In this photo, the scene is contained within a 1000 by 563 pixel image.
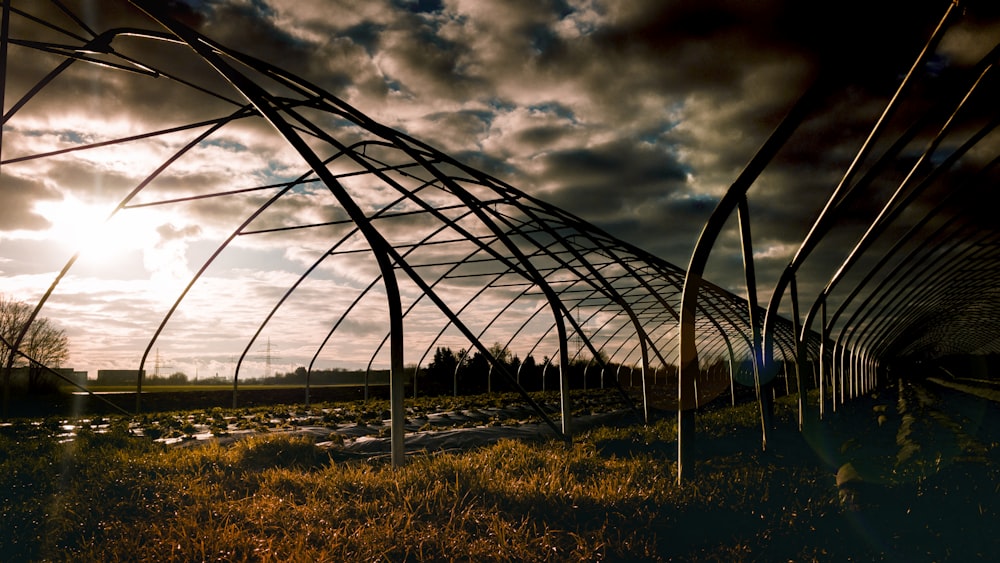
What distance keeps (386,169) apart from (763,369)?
227 inches

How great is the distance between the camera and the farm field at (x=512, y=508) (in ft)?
13.1

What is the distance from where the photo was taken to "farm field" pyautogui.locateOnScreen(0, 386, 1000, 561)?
3.99 metres

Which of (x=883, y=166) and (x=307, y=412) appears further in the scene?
(x=307, y=412)

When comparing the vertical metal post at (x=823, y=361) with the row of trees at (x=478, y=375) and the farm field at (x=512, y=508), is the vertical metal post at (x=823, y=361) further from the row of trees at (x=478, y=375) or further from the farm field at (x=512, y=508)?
the row of trees at (x=478, y=375)

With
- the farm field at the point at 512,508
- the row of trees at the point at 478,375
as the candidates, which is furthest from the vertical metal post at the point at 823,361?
the row of trees at the point at 478,375

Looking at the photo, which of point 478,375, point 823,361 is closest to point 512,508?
point 823,361

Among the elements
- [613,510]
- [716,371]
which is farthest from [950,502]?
[716,371]

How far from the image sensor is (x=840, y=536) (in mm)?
4328

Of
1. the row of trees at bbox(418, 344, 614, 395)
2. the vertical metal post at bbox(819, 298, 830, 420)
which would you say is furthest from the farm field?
the row of trees at bbox(418, 344, 614, 395)

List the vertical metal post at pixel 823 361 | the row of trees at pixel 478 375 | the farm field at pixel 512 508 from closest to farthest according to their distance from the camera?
the farm field at pixel 512 508, the vertical metal post at pixel 823 361, the row of trees at pixel 478 375

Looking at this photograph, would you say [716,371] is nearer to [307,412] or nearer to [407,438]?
[307,412]

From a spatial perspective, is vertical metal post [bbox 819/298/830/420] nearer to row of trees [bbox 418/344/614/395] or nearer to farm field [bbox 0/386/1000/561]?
farm field [bbox 0/386/1000/561]

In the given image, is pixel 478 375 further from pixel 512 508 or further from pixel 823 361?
pixel 512 508

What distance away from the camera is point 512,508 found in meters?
4.62
